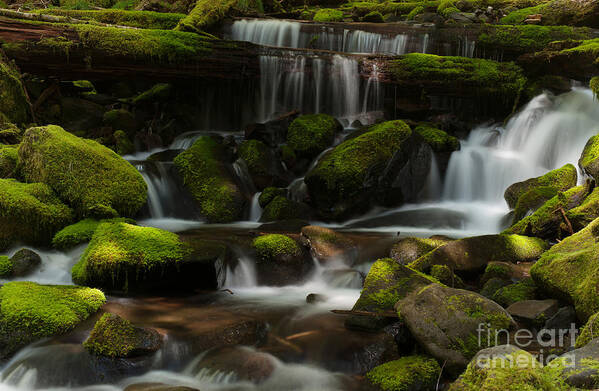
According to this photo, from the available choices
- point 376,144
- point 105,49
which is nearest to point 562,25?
point 376,144

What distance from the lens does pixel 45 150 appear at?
7.32m

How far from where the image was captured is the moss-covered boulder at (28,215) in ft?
21.0

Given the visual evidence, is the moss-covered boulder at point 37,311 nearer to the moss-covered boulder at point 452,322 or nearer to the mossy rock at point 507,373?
the moss-covered boulder at point 452,322

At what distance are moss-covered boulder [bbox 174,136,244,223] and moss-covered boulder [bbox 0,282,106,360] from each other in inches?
152

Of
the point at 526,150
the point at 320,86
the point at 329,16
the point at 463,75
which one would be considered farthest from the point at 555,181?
the point at 329,16

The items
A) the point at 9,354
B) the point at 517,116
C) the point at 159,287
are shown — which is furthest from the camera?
the point at 517,116

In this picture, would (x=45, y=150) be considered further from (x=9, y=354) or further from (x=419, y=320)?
(x=419, y=320)

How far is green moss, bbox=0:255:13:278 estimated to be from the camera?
18.4 feet

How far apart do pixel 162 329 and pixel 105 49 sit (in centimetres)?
791

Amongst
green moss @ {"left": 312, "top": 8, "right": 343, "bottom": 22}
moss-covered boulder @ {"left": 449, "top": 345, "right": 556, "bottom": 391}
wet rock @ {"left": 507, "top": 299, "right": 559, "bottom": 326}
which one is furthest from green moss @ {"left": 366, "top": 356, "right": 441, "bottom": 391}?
green moss @ {"left": 312, "top": 8, "right": 343, "bottom": 22}

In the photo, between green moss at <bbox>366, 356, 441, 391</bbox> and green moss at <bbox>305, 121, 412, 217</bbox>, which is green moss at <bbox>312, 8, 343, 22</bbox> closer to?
green moss at <bbox>305, 121, 412, 217</bbox>

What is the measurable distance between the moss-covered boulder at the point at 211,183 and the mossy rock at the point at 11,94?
3.73 metres

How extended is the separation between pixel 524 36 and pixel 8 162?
40.0 feet

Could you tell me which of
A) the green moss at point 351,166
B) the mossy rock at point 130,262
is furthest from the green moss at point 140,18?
the mossy rock at point 130,262
